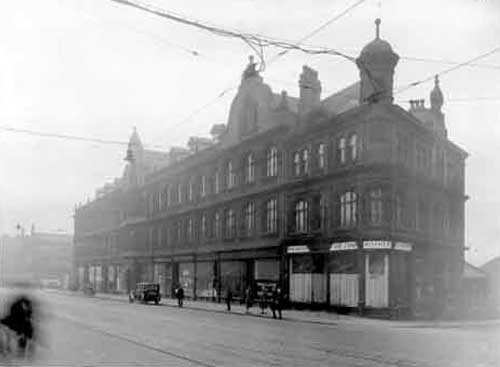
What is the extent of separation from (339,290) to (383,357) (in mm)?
21517

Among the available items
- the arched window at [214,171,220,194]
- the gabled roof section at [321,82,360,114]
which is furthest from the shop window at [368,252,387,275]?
the arched window at [214,171,220,194]

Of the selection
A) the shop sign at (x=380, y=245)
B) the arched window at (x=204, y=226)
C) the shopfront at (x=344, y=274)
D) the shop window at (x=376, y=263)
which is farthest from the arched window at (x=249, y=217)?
the shop sign at (x=380, y=245)

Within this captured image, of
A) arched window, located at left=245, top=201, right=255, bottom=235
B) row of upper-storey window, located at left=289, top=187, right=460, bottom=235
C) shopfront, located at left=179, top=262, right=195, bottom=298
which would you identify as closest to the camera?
row of upper-storey window, located at left=289, top=187, right=460, bottom=235

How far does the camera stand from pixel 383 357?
15375 mm

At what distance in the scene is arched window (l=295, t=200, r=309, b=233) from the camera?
40.1 metres

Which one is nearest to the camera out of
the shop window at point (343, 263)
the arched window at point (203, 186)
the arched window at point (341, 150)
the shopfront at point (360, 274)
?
the shopfront at point (360, 274)

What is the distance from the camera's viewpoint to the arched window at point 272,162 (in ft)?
143

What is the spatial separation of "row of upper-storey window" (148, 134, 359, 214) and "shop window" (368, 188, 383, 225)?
6.95ft

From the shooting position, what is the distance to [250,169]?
4703cm

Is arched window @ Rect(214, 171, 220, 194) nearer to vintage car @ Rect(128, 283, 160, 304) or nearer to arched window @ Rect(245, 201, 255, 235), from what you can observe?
arched window @ Rect(245, 201, 255, 235)

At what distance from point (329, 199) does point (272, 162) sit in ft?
23.3

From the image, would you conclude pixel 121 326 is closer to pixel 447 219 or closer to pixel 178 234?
pixel 447 219

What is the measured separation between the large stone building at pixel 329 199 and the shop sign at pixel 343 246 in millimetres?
62

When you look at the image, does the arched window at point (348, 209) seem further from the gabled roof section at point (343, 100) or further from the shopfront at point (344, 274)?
the gabled roof section at point (343, 100)
